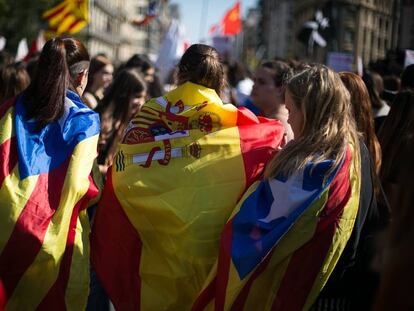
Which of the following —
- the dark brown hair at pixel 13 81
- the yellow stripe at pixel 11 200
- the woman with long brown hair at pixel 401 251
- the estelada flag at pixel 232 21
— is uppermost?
the woman with long brown hair at pixel 401 251

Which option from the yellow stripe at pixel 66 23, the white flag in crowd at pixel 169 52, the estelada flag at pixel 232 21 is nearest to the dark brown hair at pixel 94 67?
the white flag in crowd at pixel 169 52

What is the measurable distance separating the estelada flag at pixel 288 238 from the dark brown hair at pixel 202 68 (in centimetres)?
76

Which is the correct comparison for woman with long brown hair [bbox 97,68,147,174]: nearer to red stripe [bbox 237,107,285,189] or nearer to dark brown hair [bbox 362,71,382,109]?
red stripe [bbox 237,107,285,189]

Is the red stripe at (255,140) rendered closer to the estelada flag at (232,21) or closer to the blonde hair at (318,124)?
the blonde hair at (318,124)

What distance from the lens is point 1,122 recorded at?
11.7 ft

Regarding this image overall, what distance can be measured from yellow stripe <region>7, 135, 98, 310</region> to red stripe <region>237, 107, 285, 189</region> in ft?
2.72

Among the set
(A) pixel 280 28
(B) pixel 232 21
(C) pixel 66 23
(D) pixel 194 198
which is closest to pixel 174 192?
(D) pixel 194 198

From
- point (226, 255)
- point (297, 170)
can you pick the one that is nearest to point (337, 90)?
point (297, 170)

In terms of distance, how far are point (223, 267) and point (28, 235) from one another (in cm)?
97

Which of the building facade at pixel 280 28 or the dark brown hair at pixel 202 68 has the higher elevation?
the dark brown hair at pixel 202 68

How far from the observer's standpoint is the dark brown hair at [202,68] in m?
3.79

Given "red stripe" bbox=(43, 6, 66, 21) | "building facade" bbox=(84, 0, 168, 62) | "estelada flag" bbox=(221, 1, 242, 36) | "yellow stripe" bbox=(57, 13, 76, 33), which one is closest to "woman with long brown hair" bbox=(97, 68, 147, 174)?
"yellow stripe" bbox=(57, 13, 76, 33)

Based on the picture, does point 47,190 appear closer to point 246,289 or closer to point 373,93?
point 246,289

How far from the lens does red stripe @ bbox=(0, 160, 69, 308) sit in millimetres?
3439
